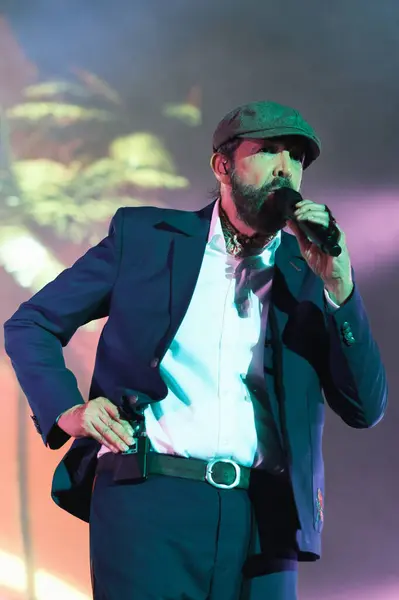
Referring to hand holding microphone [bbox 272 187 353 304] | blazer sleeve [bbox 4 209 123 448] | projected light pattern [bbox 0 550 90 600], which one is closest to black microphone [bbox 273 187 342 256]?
hand holding microphone [bbox 272 187 353 304]

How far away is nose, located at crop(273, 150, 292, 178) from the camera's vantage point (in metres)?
1.40

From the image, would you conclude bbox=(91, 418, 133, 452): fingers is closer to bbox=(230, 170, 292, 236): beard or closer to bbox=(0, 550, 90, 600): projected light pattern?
bbox=(230, 170, 292, 236): beard

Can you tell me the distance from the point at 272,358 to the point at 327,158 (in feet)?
3.87

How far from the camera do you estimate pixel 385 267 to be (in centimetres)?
230

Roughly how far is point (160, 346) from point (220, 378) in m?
0.11

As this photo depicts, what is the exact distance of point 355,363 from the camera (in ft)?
4.13

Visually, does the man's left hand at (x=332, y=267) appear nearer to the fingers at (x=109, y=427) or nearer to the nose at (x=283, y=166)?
the nose at (x=283, y=166)

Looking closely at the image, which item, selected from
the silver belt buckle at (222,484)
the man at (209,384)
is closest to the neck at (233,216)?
the man at (209,384)

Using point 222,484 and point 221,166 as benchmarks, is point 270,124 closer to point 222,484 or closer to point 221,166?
point 221,166

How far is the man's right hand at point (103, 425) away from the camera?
1.14m

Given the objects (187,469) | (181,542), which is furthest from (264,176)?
(181,542)

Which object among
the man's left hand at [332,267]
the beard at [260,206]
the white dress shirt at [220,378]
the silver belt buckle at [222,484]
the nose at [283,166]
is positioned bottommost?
the silver belt buckle at [222,484]

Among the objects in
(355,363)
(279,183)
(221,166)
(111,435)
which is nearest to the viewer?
(111,435)

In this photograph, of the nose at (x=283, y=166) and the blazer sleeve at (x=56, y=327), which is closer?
the blazer sleeve at (x=56, y=327)
